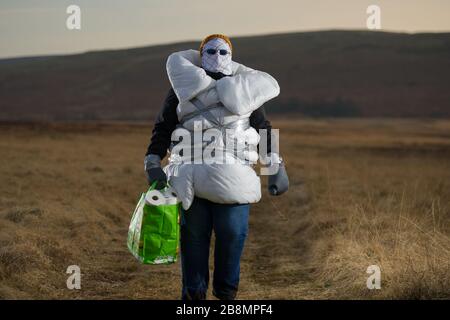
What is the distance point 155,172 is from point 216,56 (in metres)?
0.87

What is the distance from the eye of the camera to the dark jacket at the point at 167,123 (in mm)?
5105

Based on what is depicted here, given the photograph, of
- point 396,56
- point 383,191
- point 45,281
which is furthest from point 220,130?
point 396,56

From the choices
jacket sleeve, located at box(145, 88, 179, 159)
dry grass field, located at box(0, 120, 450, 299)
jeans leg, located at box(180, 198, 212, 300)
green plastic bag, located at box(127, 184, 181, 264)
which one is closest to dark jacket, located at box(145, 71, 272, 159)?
jacket sleeve, located at box(145, 88, 179, 159)

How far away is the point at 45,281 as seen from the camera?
695 cm

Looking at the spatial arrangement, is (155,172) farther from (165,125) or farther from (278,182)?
(278,182)

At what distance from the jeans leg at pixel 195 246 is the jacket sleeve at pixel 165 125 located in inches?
16.8

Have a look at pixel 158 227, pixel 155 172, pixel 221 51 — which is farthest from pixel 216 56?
pixel 158 227

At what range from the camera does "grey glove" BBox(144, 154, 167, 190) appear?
16.7 feet

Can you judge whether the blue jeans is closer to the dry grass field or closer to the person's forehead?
the person's forehead

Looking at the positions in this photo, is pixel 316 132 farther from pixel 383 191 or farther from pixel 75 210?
pixel 75 210

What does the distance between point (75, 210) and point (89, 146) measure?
18479 mm

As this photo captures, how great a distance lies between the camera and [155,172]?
5105 mm

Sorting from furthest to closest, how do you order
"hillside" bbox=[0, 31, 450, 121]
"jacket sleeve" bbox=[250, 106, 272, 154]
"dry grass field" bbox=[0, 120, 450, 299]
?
"hillside" bbox=[0, 31, 450, 121]
"dry grass field" bbox=[0, 120, 450, 299]
"jacket sleeve" bbox=[250, 106, 272, 154]

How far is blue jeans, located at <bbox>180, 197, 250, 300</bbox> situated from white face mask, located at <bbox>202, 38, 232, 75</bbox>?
888mm
